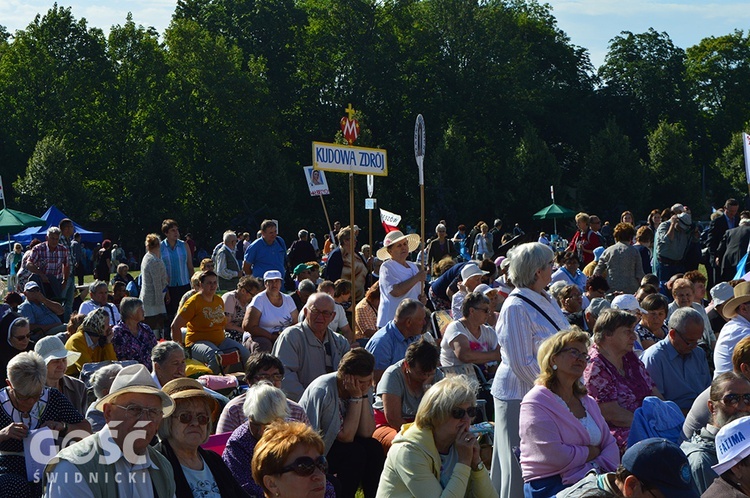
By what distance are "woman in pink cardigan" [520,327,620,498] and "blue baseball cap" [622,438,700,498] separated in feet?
4.71

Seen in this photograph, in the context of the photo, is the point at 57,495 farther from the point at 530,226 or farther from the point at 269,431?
the point at 530,226

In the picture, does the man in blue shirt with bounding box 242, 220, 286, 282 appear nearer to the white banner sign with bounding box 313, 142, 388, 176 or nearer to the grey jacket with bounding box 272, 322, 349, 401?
the white banner sign with bounding box 313, 142, 388, 176

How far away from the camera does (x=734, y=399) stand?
17.9ft

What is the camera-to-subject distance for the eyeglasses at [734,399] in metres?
5.46

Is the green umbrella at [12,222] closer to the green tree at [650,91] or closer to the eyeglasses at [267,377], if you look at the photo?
the eyeglasses at [267,377]

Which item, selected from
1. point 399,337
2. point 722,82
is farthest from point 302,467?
point 722,82

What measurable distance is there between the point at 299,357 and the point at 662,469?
4.58 m

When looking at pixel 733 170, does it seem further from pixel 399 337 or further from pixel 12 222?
pixel 399 337

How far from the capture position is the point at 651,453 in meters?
4.16

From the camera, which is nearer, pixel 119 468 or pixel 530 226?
pixel 119 468

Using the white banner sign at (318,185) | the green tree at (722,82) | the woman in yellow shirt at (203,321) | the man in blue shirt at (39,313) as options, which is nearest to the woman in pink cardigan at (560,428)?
the woman in yellow shirt at (203,321)

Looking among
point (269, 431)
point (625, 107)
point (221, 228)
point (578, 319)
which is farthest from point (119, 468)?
point (625, 107)

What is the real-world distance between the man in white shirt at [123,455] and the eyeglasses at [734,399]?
2.90 metres

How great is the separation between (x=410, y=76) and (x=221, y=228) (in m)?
13.7
